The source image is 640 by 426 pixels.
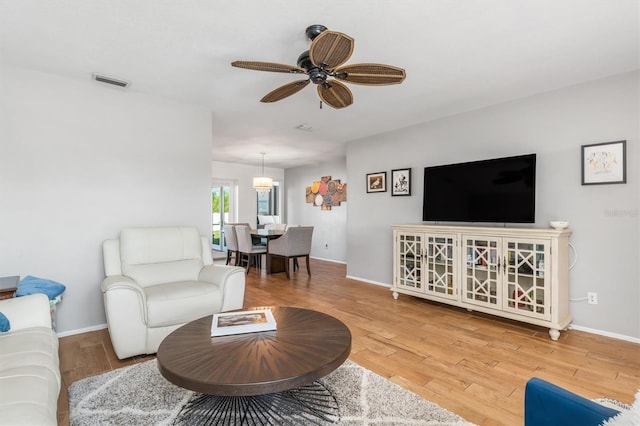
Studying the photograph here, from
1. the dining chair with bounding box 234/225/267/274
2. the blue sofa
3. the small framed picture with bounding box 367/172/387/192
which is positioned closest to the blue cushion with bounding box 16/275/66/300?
the blue sofa

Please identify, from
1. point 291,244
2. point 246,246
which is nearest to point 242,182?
point 246,246

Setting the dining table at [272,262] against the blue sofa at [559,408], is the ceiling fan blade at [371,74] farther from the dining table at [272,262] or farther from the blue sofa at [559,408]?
the dining table at [272,262]

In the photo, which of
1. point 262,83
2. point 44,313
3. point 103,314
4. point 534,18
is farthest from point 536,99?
point 103,314

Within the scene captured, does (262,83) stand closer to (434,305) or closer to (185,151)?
(185,151)

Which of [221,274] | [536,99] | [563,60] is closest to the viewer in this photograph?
[563,60]

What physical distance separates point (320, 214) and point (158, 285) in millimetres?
5285

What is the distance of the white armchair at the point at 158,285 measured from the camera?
2279mm

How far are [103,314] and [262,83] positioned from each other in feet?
8.66

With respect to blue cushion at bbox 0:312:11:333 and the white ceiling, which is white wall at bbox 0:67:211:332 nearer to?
the white ceiling

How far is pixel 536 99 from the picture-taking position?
127 inches

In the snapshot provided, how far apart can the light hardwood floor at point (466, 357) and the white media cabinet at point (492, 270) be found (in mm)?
182

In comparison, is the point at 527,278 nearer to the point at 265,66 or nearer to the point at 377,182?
the point at 377,182

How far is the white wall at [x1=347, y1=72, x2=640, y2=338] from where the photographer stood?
2711mm

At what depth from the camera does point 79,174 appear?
9.64 ft
